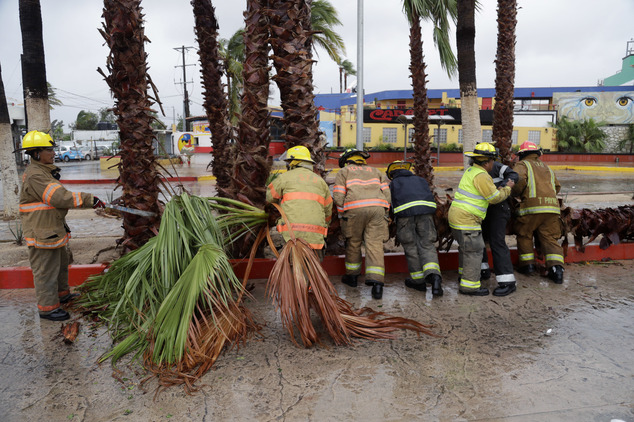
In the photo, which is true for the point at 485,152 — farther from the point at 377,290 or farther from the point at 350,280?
the point at 350,280

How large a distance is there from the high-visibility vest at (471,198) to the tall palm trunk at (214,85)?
4.91 metres

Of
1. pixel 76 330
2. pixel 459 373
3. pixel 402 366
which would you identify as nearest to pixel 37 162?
pixel 76 330

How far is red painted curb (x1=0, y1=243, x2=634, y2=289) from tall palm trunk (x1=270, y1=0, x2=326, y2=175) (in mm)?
1567

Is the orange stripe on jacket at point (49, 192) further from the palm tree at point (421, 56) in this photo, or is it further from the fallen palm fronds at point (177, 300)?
the palm tree at point (421, 56)

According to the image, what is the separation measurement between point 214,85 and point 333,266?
4.61 metres

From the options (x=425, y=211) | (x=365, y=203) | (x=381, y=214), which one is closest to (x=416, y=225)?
(x=425, y=211)

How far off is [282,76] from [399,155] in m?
22.8

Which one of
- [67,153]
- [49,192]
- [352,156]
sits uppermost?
[67,153]

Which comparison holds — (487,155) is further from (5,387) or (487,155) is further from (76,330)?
(5,387)

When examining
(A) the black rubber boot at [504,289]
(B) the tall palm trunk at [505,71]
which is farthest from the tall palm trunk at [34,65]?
(B) the tall palm trunk at [505,71]

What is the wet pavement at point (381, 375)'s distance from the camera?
120 inches

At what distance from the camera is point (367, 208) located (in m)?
5.28

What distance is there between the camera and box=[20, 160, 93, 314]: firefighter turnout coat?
4625 mm

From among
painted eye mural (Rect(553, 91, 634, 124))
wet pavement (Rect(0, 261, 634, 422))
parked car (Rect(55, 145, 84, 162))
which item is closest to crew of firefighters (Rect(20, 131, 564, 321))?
wet pavement (Rect(0, 261, 634, 422))
